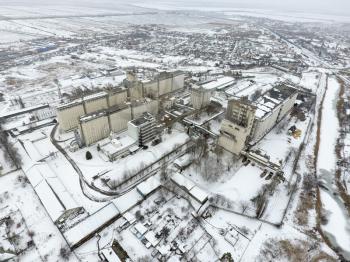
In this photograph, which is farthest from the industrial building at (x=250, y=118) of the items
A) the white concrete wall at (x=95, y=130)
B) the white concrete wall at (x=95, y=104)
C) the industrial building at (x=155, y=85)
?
the white concrete wall at (x=95, y=104)

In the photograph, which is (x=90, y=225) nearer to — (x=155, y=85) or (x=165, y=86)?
(x=155, y=85)

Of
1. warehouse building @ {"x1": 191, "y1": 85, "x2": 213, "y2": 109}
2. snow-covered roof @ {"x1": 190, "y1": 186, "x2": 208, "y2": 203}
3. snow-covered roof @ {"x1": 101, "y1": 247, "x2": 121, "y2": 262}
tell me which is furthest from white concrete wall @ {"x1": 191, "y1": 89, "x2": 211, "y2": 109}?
snow-covered roof @ {"x1": 101, "y1": 247, "x2": 121, "y2": 262}

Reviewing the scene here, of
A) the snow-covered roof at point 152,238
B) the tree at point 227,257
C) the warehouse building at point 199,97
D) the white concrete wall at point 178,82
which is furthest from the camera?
the white concrete wall at point 178,82

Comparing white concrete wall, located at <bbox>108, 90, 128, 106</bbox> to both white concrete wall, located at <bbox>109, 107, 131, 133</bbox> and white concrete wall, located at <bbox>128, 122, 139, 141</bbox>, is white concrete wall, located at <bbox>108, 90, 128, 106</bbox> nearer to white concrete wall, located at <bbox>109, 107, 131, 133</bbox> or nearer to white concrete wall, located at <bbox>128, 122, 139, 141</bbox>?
white concrete wall, located at <bbox>109, 107, 131, 133</bbox>

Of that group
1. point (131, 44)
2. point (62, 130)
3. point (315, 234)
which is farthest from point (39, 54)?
point (315, 234)

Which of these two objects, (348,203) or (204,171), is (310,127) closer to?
(348,203)

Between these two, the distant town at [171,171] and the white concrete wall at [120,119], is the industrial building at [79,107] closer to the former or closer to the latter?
the distant town at [171,171]
